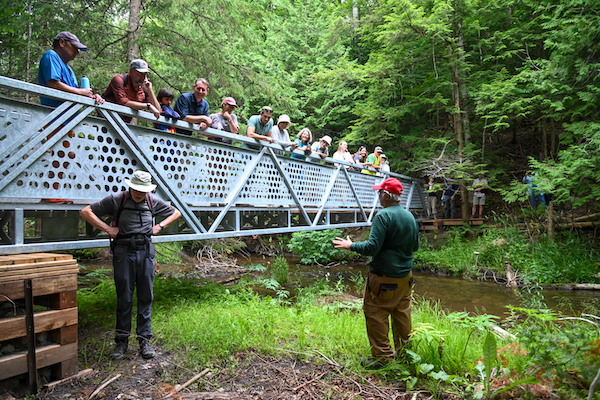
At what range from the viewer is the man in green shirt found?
340 centimetres

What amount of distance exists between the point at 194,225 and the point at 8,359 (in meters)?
2.59

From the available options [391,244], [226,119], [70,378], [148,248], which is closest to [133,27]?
[226,119]

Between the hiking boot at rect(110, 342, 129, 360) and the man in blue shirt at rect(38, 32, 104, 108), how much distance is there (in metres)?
2.63

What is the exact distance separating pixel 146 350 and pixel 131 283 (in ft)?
2.32

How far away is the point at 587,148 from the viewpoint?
8273mm

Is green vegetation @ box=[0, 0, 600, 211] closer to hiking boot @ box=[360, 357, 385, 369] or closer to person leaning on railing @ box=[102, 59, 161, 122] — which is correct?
person leaning on railing @ box=[102, 59, 161, 122]

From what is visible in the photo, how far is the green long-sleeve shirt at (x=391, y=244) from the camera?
3.39 m

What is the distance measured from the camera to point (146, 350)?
3.56 m

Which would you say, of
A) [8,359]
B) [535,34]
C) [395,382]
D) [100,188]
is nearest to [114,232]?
[100,188]

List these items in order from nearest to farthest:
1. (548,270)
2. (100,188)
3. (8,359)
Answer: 1. (8,359)
2. (100,188)
3. (548,270)

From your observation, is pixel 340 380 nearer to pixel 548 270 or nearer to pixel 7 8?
pixel 7 8

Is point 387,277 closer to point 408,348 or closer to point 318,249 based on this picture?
point 408,348

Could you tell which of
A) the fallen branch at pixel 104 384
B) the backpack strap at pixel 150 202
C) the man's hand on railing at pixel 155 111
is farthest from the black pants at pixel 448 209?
the fallen branch at pixel 104 384

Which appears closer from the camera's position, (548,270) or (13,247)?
(13,247)
